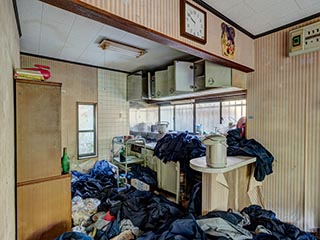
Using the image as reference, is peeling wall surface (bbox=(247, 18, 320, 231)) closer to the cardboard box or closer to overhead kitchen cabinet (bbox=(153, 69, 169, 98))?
overhead kitchen cabinet (bbox=(153, 69, 169, 98))

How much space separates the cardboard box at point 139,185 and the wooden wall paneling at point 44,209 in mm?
1181

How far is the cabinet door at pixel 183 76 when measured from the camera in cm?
277

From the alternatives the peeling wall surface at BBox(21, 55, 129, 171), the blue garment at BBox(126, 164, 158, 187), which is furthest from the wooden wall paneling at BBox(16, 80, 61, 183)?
the peeling wall surface at BBox(21, 55, 129, 171)

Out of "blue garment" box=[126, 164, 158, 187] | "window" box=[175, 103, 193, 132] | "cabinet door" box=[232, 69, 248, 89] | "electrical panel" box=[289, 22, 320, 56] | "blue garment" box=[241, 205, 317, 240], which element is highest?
"electrical panel" box=[289, 22, 320, 56]

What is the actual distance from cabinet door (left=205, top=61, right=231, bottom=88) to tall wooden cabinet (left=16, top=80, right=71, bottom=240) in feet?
5.78

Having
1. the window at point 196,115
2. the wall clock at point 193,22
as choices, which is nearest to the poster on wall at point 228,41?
the wall clock at point 193,22

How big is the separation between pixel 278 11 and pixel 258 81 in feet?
2.71

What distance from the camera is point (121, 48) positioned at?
2629mm

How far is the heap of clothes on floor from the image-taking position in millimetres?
1357

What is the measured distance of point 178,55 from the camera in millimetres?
2953

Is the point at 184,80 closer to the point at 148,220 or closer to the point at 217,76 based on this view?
the point at 217,76

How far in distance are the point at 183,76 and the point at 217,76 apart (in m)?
0.59

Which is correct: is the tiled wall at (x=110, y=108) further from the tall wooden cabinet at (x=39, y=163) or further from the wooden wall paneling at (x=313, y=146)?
the wooden wall paneling at (x=313, y=146)

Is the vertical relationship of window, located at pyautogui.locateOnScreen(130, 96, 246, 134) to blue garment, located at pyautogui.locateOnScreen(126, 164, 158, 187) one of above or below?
above
